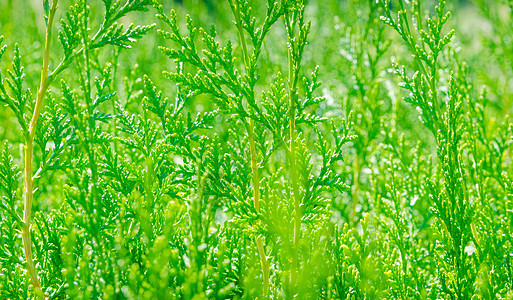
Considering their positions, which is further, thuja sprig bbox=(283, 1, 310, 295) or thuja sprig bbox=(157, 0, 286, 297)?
thuja sprig bbox=(157, 0, 286, 297)

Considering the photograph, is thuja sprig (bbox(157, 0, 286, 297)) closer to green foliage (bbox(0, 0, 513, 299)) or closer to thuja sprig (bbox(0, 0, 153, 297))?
green foliage (bbox(0, 0, 513, 299))

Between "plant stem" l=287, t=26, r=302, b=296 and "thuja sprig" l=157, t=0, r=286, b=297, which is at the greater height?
"thuja sprig" l=157, t=0, r=286, b=297

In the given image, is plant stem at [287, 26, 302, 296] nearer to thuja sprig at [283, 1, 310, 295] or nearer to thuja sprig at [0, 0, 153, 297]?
thuja sprig at [283, 1, 310, 295]

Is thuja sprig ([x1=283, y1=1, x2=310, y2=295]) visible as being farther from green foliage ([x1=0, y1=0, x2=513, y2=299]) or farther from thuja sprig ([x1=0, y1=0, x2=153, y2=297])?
thuja sprig ([x1=0, y1=0, x2=153, y2=297])

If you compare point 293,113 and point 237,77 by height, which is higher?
point 237,77

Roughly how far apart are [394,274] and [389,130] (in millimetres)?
955

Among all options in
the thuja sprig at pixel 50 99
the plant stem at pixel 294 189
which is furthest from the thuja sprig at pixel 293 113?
the thuja sprig at pixel 50 99

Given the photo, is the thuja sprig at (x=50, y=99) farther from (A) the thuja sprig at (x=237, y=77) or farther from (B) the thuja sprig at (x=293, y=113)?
(B) the thuja sprig at (x=293, y=113)

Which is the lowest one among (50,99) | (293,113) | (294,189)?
(294,189)

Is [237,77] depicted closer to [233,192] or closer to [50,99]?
[233,192]

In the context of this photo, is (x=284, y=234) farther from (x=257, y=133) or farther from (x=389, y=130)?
(x=389, y=130)

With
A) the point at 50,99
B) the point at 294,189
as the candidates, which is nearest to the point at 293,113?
the point at 294,189

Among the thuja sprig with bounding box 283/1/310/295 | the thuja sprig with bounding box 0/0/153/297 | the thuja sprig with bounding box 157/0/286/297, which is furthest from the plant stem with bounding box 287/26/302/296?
the thuja sprig with bounding box 0/0/153/297

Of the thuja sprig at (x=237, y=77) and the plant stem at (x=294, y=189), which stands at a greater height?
the thuja sprig at (x=237, y=77)
